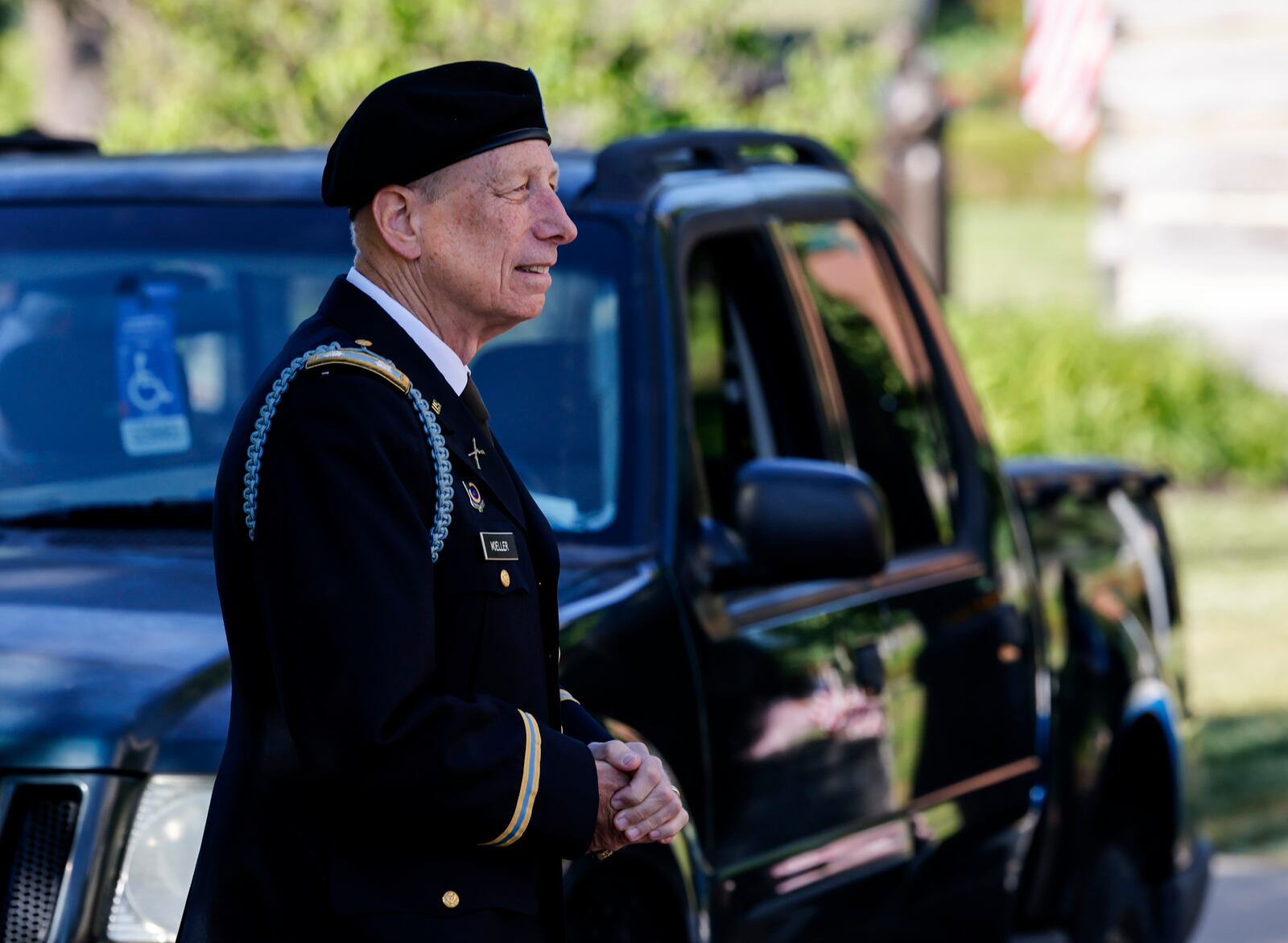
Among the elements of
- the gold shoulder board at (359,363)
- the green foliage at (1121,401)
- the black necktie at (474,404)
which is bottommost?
the green foliage at (1121,401)

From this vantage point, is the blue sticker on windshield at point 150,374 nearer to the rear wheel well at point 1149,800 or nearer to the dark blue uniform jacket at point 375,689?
the dark blue uniform jacket at point 375,689

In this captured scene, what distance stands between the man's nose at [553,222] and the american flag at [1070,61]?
14.6m

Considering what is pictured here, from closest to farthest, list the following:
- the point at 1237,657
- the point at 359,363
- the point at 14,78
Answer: the point at 359,363 < the point at 1237,657 < the point at 14,78

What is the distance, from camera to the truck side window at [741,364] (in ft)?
13.9

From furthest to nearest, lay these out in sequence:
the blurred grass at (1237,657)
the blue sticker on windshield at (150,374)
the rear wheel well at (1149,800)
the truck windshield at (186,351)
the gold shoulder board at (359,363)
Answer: the blurred grass at (1237,657), the rear wheel well at (1149,800), the blue sticker on windshield at (150,374), the truck windshield at (186,351), the gold shoulder board at (359,363)

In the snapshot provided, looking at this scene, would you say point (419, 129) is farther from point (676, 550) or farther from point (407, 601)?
point (676, 550)

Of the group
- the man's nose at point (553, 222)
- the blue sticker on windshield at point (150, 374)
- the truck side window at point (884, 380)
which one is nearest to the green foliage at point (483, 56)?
the truck side window at point (884, 380)

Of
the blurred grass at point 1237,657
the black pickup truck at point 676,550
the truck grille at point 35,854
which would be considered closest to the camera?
the truck grille at point 35,854

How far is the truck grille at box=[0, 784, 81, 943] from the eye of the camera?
2877 millimetres

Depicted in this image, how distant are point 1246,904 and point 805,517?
394cm

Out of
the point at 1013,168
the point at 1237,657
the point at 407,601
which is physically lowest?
the point at 1237,657

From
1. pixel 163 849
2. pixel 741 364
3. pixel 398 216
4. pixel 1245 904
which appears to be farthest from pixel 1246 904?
pixel 398 216

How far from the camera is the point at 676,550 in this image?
12.3 ft

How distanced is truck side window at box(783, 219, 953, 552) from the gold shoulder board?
96.0 inches
